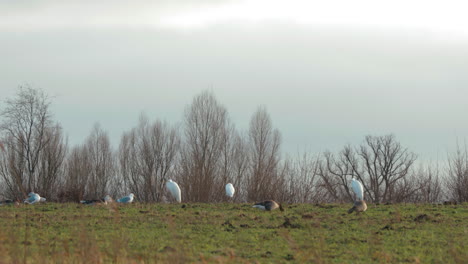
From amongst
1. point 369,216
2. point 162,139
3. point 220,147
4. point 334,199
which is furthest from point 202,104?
point 369,216

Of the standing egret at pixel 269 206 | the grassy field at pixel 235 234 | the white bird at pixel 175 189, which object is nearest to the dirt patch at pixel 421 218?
the grassy field at pixel 235 234

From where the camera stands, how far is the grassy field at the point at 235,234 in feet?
33.8

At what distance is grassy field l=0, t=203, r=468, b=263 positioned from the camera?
1031 centimetres

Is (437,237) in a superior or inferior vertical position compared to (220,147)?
inferior

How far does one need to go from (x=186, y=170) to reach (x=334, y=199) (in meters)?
9.42

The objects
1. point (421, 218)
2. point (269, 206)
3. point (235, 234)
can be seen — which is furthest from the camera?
point (269, 206)

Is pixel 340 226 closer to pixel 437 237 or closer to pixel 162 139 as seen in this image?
pixel 437 237

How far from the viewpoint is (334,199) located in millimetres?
38281

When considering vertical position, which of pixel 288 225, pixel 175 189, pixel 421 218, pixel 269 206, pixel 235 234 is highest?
pixel 175 189

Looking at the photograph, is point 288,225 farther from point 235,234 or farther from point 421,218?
point 421,218

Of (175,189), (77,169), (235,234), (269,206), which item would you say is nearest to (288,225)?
(235,234)

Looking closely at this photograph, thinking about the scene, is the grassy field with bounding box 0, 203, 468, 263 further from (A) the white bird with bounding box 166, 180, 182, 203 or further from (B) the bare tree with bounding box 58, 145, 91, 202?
(B) the bare tree with bounding box 58, 145, 91, 202

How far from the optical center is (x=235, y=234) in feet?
49.5

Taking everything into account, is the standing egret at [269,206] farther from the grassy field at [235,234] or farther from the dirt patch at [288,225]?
the dirt patch at [288,225]
